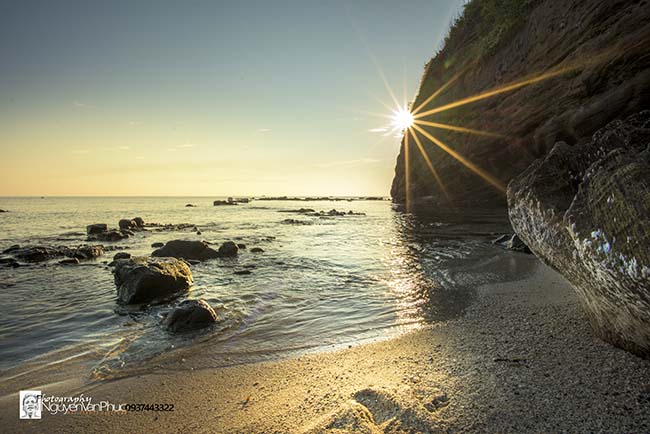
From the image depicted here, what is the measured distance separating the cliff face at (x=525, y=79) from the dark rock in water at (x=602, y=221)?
18832 millimetres

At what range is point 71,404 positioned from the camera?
3.88 m

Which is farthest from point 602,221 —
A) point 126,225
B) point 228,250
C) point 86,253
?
point 126,225

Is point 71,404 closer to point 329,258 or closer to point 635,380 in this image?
point 635,380

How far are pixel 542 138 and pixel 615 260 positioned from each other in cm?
2564

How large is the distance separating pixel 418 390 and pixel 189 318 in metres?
4.60

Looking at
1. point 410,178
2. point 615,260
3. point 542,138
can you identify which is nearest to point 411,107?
point 410,178

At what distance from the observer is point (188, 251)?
47.9 ft

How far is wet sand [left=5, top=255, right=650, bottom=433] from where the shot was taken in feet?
9.04

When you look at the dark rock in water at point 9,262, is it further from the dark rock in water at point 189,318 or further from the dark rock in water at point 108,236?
the dark rock in water at point 189,318

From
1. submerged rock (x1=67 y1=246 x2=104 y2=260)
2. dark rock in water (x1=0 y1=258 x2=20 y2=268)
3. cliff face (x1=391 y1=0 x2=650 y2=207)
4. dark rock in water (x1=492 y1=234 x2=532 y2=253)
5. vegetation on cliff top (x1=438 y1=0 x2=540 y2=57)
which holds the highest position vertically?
vegetation on cliff top (x1=438 y1=0 x2=540 y2=57)

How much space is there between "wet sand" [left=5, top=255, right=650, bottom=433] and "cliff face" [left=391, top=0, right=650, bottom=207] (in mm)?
20085

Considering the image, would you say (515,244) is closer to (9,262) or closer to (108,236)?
(9,262)

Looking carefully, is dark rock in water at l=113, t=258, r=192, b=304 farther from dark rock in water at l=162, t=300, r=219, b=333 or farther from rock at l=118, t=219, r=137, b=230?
rock at l=118, t=219, r=137, b=230

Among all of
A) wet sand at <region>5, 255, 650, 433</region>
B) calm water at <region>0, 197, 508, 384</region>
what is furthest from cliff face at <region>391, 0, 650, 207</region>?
wet sand at <region>5, 255, 650, 433</region>
